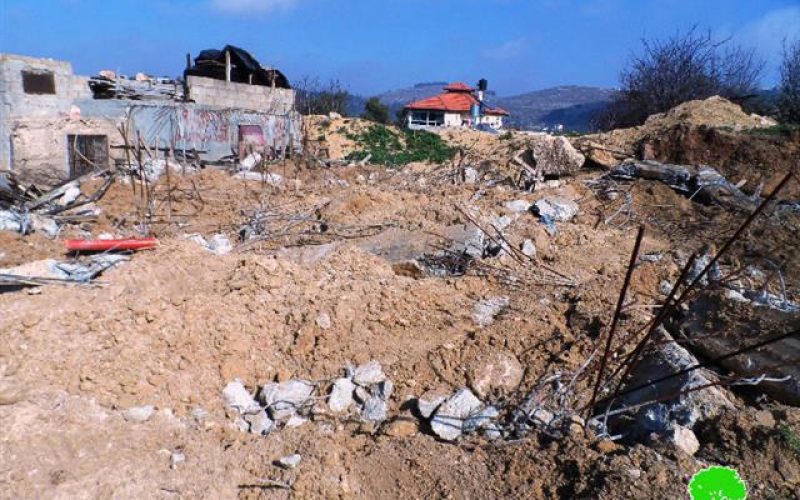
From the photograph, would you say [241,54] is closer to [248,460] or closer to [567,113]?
[248,460]

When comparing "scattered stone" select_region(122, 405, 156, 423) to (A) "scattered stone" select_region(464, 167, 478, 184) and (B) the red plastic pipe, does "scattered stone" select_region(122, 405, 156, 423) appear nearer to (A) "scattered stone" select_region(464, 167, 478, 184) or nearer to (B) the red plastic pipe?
(B) the red plastic pipe

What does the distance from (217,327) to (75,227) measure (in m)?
4.48

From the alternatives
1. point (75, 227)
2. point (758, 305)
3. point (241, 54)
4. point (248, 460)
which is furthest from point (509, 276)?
point (241, 54)

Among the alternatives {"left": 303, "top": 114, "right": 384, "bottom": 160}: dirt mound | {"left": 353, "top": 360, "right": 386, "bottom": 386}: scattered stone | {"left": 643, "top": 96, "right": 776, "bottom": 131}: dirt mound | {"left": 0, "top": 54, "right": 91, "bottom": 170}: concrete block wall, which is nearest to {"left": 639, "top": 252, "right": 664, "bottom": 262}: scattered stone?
{"left": 353, "top": 360, "right": 386, "bottom": 386}: scattered stone

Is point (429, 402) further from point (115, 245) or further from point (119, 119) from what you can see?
point (119, 119)

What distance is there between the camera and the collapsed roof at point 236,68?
16359 millimetres

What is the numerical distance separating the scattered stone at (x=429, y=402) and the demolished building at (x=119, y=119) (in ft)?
21.1

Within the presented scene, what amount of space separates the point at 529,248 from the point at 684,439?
3272 mm

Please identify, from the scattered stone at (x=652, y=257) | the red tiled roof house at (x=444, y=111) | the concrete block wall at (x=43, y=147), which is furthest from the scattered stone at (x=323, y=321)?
the red tiled roof house at (x=444, y=111)

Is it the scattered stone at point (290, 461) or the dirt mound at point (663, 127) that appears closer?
the scattered stone at point (290, 461)

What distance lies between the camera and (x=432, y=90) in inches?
6029

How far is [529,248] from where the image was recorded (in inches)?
240

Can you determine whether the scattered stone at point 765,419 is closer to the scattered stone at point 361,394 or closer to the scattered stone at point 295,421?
the scattered stone at point 361,394

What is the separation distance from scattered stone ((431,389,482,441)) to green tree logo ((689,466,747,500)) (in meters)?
1.42
